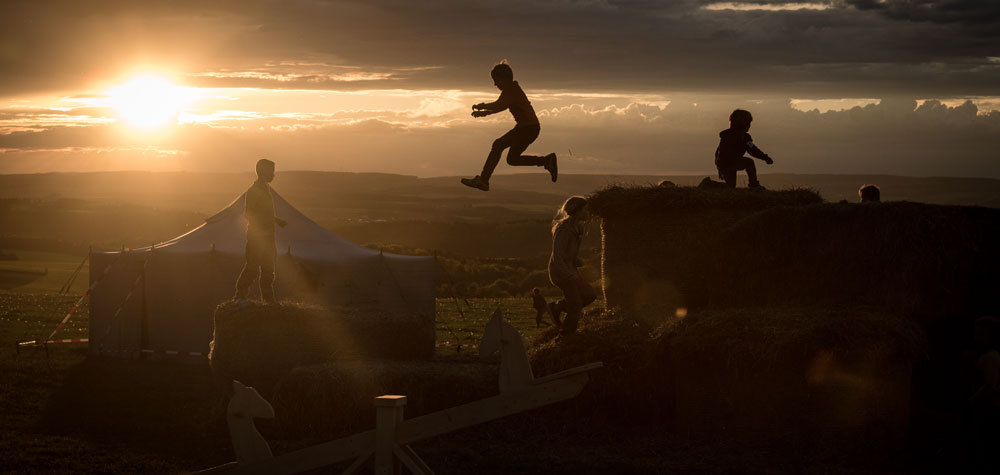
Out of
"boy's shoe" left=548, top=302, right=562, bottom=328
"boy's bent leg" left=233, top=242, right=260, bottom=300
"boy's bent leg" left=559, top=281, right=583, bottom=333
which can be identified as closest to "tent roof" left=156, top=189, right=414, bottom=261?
"boy's bent leg" left=233, top=242, right=260, bottom=300

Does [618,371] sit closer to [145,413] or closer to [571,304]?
[571,304]

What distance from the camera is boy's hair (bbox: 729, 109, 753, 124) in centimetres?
1291

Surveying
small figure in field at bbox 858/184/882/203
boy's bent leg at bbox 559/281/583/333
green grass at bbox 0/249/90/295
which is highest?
small figure in field at bbox 858/184/882/203

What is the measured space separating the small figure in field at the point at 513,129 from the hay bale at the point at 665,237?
3.25m

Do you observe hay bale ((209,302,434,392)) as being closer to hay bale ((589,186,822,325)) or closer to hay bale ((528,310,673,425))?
hay bale ((528,310,673,425))

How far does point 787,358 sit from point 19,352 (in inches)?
620

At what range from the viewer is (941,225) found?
10555 millimetres

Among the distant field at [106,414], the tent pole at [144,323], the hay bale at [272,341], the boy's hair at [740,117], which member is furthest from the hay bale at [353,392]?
the tent pole at [144,323]

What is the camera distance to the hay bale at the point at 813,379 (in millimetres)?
9547

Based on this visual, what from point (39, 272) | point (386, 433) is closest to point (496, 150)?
point (386, 433)

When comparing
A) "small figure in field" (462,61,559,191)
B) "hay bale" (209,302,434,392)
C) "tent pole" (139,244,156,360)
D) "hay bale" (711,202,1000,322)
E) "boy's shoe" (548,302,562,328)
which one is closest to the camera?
"small figure in field" (462,61,559,191)

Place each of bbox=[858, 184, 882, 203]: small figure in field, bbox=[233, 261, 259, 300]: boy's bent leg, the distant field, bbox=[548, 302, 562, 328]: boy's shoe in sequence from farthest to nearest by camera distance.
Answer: bbox=[858, 184, 882, 203]: small figure in field → bbox=[548, 302, 562, 328]: boy's shoe → bbox=[233, 261, 259, 300]: boy's bent leg → the distant field

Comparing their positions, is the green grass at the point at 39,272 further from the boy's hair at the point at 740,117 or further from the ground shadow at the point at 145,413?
the boy's hair at the point at 740,117

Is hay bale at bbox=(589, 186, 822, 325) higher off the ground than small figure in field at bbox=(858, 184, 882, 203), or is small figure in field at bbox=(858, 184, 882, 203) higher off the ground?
small figure in field at bbox=(858, 184, 882, 203)
